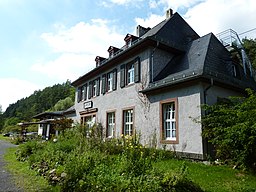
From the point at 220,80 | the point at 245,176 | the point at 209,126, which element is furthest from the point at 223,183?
the point at 220,80

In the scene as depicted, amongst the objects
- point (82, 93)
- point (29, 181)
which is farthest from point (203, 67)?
point (82, 93)

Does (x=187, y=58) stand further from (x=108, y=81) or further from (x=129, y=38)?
(x=108, y=81)

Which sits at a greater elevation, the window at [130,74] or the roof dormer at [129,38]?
the roof dormer at [129,38]

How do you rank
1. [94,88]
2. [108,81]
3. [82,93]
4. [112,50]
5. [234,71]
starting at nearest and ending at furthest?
[234,71]
[108,81]
[112,50]
[94,88]
[82,93]

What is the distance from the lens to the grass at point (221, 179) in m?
5.68

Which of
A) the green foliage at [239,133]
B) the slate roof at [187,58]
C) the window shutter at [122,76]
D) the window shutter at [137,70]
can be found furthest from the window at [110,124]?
the green foliage at [239,133]

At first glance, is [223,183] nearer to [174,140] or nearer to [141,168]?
[141,168]

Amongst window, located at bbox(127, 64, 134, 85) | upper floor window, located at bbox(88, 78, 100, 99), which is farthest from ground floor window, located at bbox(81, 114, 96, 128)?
window, located at bbox(127, 64, 134, 85)

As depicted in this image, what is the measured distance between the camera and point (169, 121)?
37.7 feet

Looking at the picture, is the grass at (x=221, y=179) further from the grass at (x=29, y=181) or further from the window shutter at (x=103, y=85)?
the window shutter at (x=103, y=85)

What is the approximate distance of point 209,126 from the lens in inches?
368

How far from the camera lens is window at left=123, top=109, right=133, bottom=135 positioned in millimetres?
14442

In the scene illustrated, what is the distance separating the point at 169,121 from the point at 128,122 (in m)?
3.90

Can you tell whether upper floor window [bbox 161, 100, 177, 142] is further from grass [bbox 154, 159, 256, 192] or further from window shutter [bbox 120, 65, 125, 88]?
window shutter [bbox 120, 65, 125, 88]
